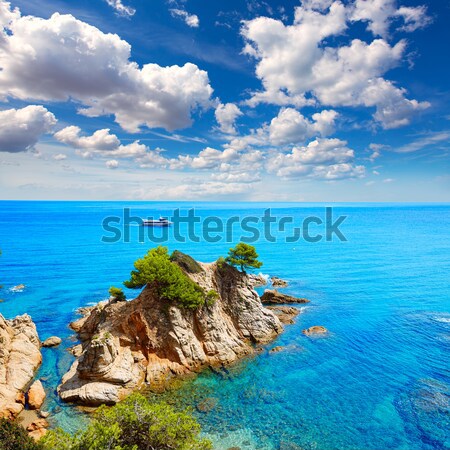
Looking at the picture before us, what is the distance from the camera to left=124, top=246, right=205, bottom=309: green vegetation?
128 ft

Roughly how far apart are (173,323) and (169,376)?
19.2 feet

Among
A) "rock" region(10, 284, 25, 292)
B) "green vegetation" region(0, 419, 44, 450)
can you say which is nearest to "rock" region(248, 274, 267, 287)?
"rock" region(10, 284, 25, 292)

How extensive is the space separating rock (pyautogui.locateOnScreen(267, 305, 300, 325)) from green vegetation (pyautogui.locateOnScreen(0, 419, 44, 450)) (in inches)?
1496

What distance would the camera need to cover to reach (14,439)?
20.7 m

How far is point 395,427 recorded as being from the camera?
2830 cm

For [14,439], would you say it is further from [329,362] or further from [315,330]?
[315,330]

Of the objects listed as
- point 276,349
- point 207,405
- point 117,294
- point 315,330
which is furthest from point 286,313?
point 117,294

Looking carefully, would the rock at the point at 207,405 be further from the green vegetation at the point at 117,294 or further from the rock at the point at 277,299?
the rock at the point at 277,299

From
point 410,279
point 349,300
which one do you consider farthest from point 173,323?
point 410,279

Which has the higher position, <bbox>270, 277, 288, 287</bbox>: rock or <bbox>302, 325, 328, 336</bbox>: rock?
<bbox>270, 277, 288, 287</bbox>: rock

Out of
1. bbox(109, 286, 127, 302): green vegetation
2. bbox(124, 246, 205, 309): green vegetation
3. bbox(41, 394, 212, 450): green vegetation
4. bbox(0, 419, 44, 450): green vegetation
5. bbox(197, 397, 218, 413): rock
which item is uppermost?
bbox(124, 246, 205, 309): green vegetation

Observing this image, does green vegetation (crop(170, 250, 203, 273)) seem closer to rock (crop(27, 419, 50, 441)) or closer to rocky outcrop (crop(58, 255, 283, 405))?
rocky outcrop (crop(58, 255, 283, 405))

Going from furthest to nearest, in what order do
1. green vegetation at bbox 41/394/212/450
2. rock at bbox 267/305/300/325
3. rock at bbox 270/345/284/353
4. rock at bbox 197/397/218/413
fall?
rock at bbox 267/305/300/325 → rock at bbox 270/345/284/353 → rock at bbox 197/397/218/413 → green vegetation at bbox 41/394/212/450

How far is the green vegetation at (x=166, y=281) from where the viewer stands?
38.9m
